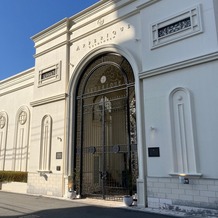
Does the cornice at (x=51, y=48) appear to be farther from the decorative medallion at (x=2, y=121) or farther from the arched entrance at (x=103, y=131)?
the decorative medallion at (x=2, y=121)

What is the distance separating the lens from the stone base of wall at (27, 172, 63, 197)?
1027cm

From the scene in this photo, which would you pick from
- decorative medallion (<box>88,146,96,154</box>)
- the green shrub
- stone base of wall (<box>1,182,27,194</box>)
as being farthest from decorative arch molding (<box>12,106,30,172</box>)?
decorative medallion (<box>88,146,96,154</box>)

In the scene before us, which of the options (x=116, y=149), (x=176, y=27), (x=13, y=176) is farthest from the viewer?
(x=13, y=176)

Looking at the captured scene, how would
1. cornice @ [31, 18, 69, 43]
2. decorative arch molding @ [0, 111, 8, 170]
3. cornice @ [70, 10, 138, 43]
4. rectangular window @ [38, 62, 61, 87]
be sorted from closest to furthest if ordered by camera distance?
1. cornice @ [70, 10, 138, 43]
2. rectangular window @ [38, 62, 61, 87]
3. cornice @ [31, 18, 69, 43]
4. decorative arch molding @ [0, 111, 8, 170]

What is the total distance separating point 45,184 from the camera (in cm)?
1079

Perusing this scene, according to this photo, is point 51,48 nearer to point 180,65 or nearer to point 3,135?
point 3,135

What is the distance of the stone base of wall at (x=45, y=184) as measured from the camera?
33.7ft

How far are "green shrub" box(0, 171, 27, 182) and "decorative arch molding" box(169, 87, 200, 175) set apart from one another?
26.9ft

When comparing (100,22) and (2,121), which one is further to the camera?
(2,121)

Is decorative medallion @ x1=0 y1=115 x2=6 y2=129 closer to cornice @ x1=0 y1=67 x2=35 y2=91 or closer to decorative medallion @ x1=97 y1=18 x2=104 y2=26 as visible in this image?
cornice @ x1=0 y1=67 x2=35 y2=91

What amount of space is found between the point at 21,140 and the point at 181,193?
31.8ft

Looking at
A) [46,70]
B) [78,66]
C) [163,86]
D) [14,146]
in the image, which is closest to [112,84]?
[78,66]

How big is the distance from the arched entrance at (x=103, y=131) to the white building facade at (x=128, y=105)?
41 mm

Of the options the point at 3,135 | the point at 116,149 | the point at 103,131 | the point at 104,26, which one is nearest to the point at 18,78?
the point at 3,135
